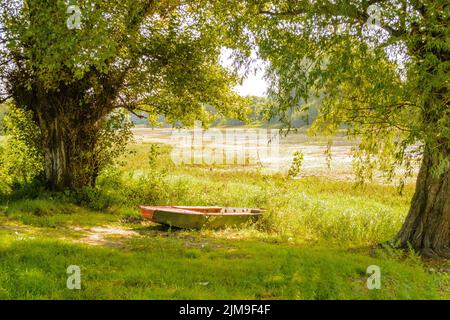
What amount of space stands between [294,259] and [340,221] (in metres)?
6.60

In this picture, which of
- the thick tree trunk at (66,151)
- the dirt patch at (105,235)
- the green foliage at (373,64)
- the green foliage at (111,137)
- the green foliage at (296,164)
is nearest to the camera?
the green foliage at (373,64)

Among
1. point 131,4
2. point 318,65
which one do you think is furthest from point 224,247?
point 131,4

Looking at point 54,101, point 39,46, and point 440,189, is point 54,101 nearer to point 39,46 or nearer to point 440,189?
point 39,46

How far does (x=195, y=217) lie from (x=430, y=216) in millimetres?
7807

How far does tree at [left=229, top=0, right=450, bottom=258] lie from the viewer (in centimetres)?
1016

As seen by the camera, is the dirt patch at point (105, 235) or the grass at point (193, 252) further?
the dirt patch at point (105, 235)

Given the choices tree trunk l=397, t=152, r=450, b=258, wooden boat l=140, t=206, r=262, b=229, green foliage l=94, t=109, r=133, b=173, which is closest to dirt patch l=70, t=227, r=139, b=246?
wooden boat l=140, t=206, r=262, b=229

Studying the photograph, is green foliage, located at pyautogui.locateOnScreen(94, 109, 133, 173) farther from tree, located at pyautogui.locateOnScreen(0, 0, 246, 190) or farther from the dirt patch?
the dirt patch

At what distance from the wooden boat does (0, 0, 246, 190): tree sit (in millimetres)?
5562

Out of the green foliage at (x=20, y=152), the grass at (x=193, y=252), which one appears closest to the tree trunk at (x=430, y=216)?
the grass at (x=193, y=252)

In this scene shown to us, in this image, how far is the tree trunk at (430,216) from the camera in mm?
13117

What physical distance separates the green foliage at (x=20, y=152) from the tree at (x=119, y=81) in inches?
22.7

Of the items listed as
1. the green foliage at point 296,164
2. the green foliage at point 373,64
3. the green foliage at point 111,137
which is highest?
the green foliage at point 373,64

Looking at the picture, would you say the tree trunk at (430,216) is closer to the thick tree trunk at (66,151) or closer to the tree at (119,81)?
the tree at (119,81)
